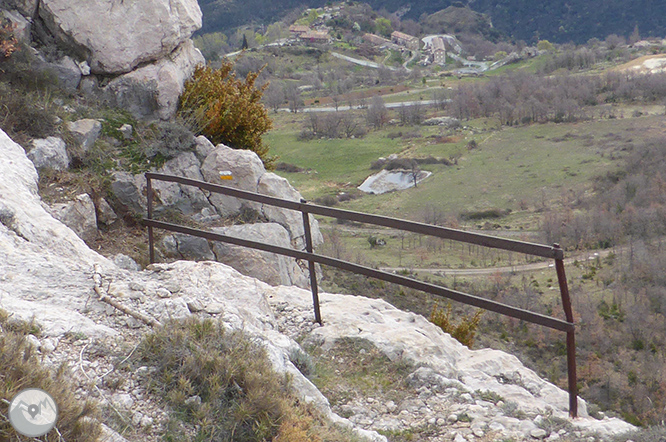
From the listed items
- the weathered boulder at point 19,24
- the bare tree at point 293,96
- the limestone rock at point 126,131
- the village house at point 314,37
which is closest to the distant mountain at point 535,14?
the village house at point 314,37

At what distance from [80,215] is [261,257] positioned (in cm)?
215

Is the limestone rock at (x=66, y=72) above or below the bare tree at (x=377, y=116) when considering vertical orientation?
above

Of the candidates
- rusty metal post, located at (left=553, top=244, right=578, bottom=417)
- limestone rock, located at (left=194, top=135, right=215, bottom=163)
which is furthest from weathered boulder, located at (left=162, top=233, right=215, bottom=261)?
rusty metal post, located at (left=553, top=244, right=578, bottom=417)

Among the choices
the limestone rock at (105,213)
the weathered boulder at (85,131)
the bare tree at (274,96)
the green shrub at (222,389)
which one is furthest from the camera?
the bare tree at (274,96)

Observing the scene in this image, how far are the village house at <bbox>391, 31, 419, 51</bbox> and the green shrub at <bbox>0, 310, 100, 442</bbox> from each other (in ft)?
480

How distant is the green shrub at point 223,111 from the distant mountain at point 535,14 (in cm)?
16777

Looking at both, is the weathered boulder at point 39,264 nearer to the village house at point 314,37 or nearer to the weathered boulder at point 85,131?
the weathered boulder at point 85,131

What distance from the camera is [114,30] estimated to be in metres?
8.69

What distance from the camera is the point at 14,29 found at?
796cm

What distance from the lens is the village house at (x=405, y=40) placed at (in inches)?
5605

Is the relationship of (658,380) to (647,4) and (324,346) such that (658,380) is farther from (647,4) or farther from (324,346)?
(647,4)

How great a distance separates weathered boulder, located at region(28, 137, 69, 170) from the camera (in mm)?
6250

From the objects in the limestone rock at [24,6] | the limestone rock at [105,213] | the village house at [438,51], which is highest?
the limestone rock at [24,6]

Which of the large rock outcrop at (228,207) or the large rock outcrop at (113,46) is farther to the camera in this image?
the large rock outcrop at (113,46)
